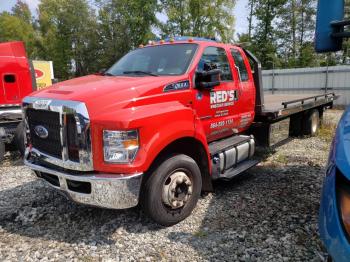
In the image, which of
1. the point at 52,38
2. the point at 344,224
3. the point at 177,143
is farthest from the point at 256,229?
the point at 52,38

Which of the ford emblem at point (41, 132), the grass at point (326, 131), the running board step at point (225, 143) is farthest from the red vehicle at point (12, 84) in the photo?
the grass at point (326, 131)

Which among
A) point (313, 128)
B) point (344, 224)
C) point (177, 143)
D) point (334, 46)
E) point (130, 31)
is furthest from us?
point (130, 31)

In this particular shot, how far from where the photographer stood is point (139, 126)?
333 centimetres

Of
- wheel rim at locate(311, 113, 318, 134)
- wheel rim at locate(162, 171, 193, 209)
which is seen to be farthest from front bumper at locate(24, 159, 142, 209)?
wheel rim at locate(311, 113, 318, 134)

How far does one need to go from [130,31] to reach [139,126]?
97.3 feet

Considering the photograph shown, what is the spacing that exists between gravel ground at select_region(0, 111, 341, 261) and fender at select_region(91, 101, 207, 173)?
890mm

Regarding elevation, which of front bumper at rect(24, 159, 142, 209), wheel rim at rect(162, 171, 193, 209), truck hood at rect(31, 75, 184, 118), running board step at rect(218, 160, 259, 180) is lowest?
running board step at rect(218, 160, 259, 180)

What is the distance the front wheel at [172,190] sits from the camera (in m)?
3.62

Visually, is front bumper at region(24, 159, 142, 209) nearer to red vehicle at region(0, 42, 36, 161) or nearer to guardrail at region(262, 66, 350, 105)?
red vehicle at region(0, 42, 36, 161)

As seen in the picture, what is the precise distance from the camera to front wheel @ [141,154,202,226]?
11.9 ft

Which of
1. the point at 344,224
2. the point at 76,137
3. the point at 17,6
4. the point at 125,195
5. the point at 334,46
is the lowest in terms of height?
the point at 125,195

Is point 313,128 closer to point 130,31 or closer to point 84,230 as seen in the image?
point 84,230

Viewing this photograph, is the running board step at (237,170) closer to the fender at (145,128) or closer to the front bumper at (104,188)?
the fender at (145,128)

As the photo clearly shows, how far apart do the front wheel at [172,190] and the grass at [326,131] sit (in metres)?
5.43
